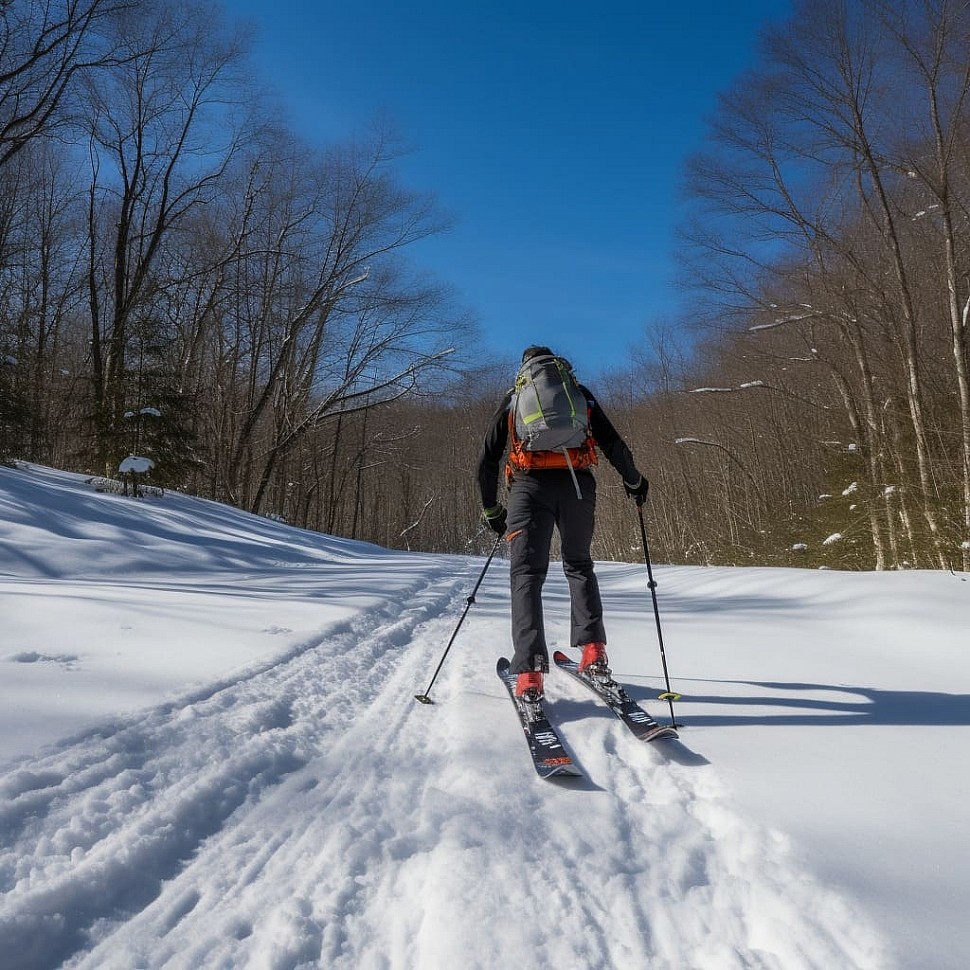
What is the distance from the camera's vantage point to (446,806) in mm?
1744

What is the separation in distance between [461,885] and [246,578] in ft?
17.5

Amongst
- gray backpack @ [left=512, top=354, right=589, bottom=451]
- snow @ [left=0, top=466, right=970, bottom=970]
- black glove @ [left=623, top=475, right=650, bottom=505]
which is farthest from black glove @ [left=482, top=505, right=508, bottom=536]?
snow @ [left=0, top=466, right=970, bottom=970]

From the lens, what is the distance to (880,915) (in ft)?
4.06

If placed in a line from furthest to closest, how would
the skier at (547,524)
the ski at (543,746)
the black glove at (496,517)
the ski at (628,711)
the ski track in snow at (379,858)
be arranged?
the black glove at (496,517) → the skier at (547,524) → the ski at (628,711) → the ski at (543,746) → the ski track in snow at (379,858)

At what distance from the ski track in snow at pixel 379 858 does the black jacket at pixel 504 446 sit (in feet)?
4.27

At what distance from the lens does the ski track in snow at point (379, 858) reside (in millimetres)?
1185

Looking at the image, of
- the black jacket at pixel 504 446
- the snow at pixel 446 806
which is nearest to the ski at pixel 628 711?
the snow at pixel 446 806

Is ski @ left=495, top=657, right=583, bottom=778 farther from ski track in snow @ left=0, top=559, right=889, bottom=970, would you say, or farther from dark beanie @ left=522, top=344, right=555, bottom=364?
dark beanie @ left=522, top=344, right=555, bottom=364

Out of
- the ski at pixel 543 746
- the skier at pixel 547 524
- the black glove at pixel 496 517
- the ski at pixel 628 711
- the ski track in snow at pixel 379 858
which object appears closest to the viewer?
the ski track in snow at pixel 379 858

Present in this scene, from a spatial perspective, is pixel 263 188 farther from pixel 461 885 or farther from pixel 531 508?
pixel 461 885

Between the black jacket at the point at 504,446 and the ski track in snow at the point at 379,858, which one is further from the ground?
the black jacket at the point at 504,446

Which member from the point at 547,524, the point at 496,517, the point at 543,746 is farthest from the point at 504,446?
the point at 543,746

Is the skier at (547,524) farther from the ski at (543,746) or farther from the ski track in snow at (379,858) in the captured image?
the ski track in snow at (379,858)

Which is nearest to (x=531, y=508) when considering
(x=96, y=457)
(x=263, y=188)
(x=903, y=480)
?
(x=903, y=480)
